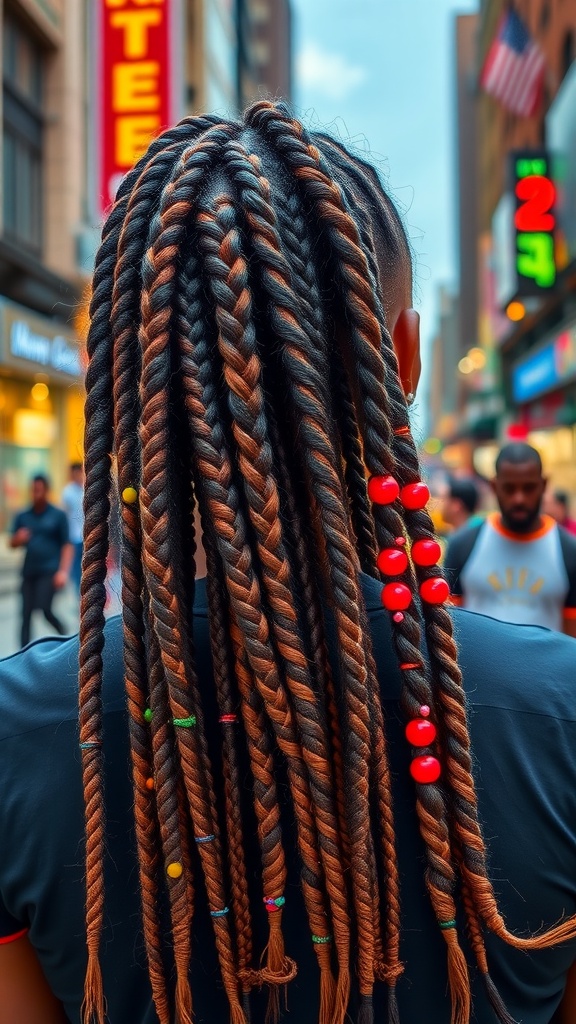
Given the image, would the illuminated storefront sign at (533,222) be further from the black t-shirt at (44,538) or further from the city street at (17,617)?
the black t-shirt at (44,538)

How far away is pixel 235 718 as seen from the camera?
0.92 metres

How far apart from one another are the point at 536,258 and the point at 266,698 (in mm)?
20726

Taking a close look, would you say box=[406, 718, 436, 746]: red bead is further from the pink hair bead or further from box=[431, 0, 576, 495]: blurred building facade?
box=[431, 0, 576, 495]: blurred building facade

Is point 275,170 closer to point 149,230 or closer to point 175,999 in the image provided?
point 149,230

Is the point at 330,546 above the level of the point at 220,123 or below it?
below

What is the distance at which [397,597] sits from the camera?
2.99ft

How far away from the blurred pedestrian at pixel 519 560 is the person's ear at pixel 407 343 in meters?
2.94

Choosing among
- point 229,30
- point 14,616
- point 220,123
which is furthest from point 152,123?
point 229,30

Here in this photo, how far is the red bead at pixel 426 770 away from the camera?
0.90 metres

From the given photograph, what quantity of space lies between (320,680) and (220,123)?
2.13 feet

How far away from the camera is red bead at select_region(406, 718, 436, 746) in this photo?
903mm

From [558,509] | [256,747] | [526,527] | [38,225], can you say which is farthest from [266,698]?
[38,225]

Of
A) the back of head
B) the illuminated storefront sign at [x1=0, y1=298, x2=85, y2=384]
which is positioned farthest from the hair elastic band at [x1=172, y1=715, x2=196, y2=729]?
the illuminated storefront sign at [x1=0, y1=298, x2=85, y2=384]

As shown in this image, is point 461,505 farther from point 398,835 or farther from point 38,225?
point 38,225
